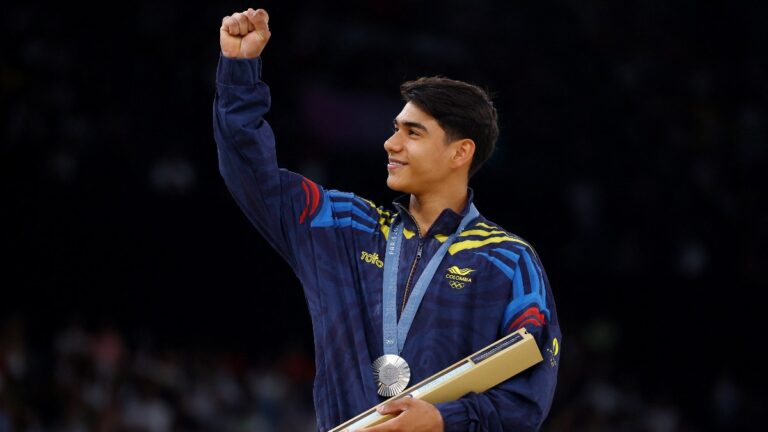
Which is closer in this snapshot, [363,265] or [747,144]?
[363,265]

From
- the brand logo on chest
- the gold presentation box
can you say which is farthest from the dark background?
the gold presentation box

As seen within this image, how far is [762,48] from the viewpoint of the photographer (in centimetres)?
1408

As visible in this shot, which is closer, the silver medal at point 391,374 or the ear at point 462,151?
the silver medal at point 391,374

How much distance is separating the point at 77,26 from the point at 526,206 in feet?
14.6

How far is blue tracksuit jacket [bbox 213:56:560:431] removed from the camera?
131 inches

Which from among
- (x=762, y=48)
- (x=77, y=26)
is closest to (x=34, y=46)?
(x=77, y=26)

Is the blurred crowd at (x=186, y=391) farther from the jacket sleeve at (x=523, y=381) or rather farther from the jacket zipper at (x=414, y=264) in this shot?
the jacket sleeve at (x=523, y=381)

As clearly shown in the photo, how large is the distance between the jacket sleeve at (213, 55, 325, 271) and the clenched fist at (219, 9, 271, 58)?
2 cm

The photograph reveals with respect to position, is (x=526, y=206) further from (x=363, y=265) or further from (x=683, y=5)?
(x=363, y=265)

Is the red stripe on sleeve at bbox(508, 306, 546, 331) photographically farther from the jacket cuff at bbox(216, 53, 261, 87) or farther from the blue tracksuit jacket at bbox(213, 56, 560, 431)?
the jacket cuff at bbox(216, 53, 261, 87)

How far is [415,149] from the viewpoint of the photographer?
11.4 feet

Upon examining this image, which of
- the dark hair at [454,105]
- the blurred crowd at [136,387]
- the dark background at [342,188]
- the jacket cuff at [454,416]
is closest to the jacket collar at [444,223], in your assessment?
the dark hair at [454,105]

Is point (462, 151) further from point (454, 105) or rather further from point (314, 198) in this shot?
point (314, 198)

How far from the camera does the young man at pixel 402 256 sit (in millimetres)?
3338
